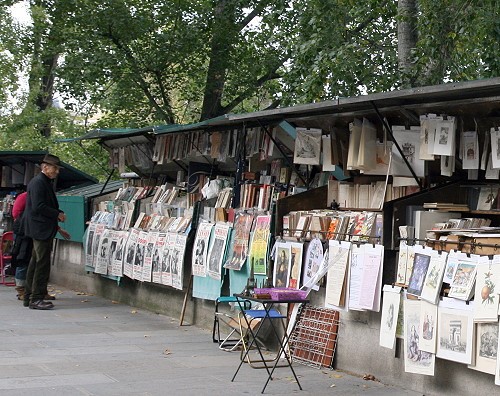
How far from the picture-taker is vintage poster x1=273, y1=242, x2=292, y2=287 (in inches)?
371

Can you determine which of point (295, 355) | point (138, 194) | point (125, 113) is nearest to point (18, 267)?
point (138, 194)

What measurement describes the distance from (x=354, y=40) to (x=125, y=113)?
7.36 metres

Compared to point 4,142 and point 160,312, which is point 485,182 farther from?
point 4,142

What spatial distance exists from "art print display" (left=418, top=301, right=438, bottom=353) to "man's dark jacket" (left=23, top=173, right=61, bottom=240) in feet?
21.7

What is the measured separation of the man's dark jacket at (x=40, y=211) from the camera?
12617mm

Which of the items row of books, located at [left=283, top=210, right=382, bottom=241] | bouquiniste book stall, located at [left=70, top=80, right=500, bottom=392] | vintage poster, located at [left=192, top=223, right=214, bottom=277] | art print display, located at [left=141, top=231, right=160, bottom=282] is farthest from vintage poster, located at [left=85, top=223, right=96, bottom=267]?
row of books, located at [left=283, top=210, right=382, bottom=241]

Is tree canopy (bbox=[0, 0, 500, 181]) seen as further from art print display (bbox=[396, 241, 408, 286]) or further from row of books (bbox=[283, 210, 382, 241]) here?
art print display (bbox=[396, 241, 408, 286])

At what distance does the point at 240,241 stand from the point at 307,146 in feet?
4.39

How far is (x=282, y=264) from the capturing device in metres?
9.52

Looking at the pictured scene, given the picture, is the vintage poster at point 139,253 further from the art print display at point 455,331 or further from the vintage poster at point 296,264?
the art print display at point 455,331

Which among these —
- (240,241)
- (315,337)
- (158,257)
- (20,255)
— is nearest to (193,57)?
(20,255)

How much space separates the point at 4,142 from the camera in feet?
83.2

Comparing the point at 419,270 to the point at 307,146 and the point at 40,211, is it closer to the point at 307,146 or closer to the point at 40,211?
the point at 307,146

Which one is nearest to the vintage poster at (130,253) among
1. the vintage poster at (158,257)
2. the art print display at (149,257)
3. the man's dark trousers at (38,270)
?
the art print display at (149,257)
